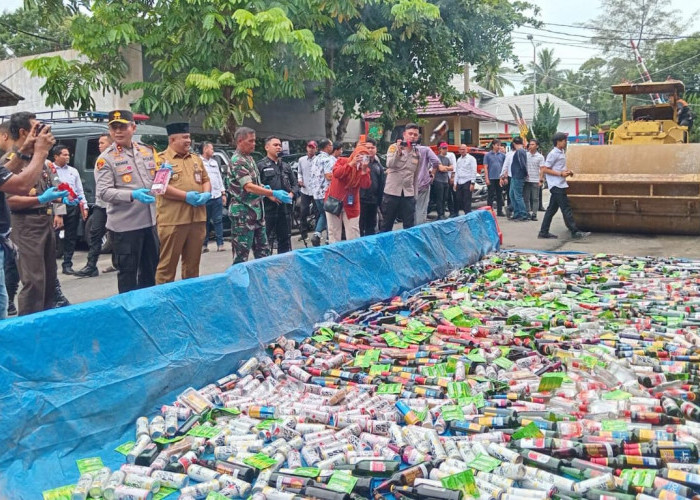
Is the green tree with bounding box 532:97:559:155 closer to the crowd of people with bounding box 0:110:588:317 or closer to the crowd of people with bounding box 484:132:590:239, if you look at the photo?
the crowd of people with bounding box 484:132:590:239

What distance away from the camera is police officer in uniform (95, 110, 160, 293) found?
19.5 feet

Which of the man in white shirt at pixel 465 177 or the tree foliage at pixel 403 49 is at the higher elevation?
the tree foliage at pixel 403 49

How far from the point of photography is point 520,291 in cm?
725

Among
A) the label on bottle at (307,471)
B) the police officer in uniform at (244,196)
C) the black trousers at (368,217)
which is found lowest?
the label on bottle at (307,471)

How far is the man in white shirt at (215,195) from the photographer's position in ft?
37.8

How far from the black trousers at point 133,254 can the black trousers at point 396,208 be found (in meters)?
4.53

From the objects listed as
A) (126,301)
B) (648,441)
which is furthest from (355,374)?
(648,441)

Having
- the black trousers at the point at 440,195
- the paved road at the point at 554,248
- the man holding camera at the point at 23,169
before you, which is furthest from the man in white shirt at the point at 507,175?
the man holding camera at the point at 23,169

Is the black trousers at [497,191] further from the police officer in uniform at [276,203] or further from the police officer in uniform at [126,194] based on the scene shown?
the police officer in uniform at [126,194]

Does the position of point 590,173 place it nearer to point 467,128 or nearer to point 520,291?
point 520,291

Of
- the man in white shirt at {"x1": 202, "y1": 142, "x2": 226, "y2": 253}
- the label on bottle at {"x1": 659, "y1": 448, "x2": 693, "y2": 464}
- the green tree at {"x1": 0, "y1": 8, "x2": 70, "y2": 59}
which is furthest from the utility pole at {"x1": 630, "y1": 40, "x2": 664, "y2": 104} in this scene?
the green tree at {"x1": 0, "y1": 8, "x2": 70, "y2": 59}

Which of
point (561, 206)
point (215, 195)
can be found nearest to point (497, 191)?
point (561, 206)

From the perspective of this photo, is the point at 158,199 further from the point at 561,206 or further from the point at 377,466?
the point at 561,206

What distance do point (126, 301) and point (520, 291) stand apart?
174 inches
